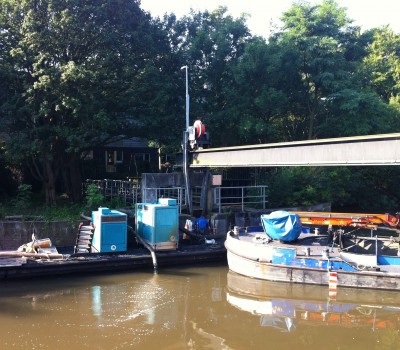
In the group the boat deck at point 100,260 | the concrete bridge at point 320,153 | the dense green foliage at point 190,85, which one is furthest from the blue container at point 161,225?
the dense green foliage at point 190,85

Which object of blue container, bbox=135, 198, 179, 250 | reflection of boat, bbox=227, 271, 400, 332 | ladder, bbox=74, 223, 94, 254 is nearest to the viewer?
reflection of boat, bbox=227, 271, 400, 332

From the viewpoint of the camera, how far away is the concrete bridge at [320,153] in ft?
39.2

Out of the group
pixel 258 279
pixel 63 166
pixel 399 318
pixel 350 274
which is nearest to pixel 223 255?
pixel 258 279

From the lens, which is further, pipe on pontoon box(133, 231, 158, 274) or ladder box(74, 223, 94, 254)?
ladder box(74, 223, 94, 254)

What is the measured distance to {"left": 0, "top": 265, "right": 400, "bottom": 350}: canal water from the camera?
10.1 metres

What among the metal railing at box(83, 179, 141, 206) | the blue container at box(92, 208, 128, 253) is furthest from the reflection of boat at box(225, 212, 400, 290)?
the metal railing at box(83, 179, 141, 206)

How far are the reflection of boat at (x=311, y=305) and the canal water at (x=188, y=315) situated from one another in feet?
0.09

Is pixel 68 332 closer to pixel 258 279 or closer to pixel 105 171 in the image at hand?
pixel 258 279

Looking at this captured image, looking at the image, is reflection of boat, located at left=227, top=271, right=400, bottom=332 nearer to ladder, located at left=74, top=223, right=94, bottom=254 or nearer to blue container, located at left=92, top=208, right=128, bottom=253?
blue container, located at left=92, top=208, right=128, bottom=253

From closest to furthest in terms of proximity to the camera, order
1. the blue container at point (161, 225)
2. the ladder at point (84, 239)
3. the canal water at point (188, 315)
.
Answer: the canal water at point (188, 315), the ladder at point (84, 239), the blue container at point (161, 225)

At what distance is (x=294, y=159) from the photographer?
591 inches

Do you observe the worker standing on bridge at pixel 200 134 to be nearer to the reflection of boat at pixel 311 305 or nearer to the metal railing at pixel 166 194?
the metal railing at pixel 166 194

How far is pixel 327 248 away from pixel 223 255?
4991 millimetres

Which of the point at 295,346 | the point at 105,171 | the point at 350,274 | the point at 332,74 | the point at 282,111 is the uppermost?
the point at 332,74
